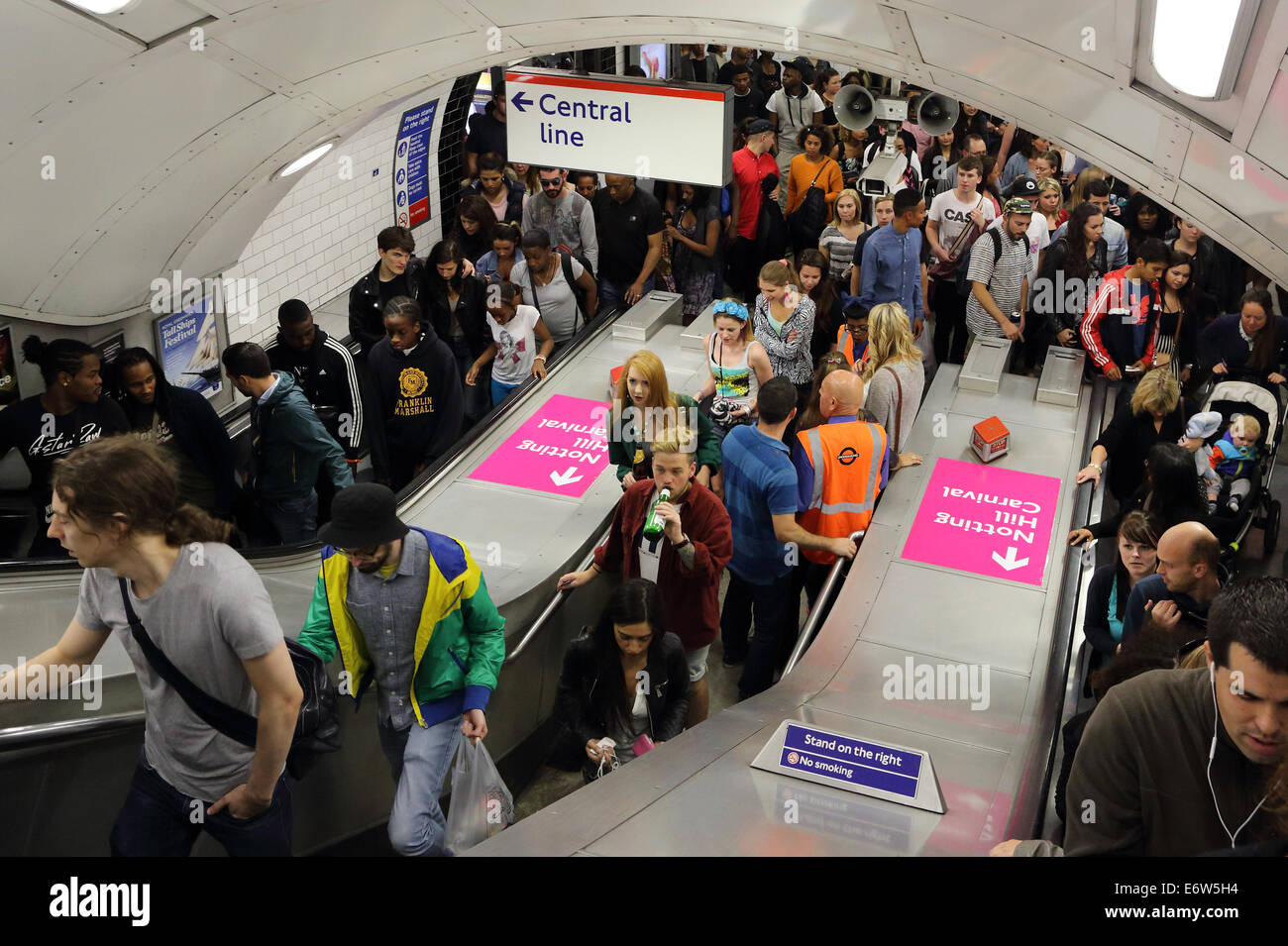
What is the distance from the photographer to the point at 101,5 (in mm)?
4219

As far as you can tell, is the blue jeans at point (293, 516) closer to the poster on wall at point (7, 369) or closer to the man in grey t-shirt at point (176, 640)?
the poster on wall at point (7, 369)

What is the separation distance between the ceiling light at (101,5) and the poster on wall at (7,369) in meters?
2.12

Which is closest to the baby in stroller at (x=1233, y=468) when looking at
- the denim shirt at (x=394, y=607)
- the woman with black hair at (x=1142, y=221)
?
the woman with black hair at (x=1142, y=221)

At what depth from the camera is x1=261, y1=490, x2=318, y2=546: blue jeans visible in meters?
6.04

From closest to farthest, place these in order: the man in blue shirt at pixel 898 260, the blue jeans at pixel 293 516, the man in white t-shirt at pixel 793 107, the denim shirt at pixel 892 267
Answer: the blue jeans at pixel 293 516 < the man in blue shirt at pixel 898 260 < the denim shirt at pixel 892 267 < the man in white t-shirt at pixel 793 107

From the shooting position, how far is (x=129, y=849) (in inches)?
125

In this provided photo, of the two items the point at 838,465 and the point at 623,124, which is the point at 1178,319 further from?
the point at 623,124

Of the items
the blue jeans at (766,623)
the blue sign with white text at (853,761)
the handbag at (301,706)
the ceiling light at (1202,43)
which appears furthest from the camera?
the blue jeans at (766,623)

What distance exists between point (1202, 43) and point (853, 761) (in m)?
2.45

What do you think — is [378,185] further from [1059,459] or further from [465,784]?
[465,784]

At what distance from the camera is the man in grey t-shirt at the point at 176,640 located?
9.00ft

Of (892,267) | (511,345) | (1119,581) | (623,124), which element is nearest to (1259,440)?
(1119,581)

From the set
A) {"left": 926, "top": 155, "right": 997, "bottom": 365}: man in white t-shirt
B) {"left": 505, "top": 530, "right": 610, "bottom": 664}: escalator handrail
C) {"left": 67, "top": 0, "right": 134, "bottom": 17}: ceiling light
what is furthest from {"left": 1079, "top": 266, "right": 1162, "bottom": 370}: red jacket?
{"left": 67, "top": 0, "right": 134, "bottom": 17}: ceiling light
